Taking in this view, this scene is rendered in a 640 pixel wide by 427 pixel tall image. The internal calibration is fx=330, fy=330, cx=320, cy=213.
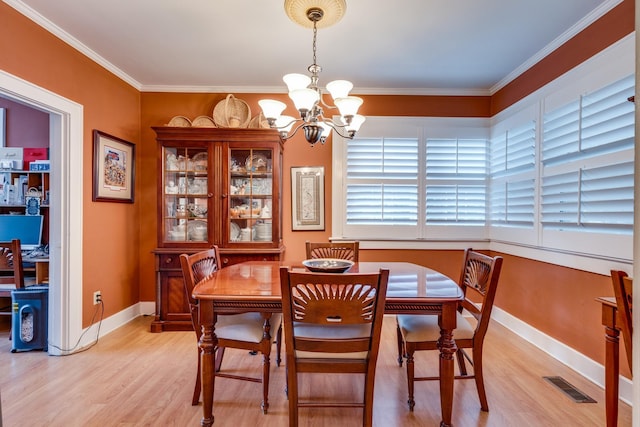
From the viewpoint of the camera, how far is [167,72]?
3211 millimetres

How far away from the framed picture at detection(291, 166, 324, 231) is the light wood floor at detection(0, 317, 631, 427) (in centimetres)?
147

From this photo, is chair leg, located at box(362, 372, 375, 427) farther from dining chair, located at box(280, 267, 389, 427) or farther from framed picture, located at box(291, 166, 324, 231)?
framed picture, located at box(291, 166, 324, 231)

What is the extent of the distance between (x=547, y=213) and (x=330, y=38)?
221 cm

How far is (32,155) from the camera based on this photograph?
11.1 ft

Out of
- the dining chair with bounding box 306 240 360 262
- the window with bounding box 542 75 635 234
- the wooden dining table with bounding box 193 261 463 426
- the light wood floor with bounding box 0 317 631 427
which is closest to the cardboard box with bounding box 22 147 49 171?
the light wood floor with bounding box 0 317 631 427

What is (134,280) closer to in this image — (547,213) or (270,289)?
(270,289)

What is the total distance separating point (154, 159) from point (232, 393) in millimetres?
2581

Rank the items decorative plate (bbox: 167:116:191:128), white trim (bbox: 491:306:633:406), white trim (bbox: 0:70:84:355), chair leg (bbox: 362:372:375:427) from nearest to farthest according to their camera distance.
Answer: chair leg (bbox: 362:372:375:427) → white trim (bbox: 491:306:633:406) → white trim (bbox: 0:70:84:355) → decorative plate (bbox: 167:116:191:128)

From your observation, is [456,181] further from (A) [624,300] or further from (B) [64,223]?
(B) [64,223]

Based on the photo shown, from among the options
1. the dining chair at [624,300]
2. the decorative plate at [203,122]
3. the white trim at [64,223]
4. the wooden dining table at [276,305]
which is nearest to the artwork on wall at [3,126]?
the white trim at [64,223]

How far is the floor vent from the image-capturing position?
6.64ft

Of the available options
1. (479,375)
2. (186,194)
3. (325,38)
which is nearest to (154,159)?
(186,194)

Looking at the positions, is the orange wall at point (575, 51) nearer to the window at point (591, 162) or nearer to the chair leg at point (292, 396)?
the window at point (591, 162)

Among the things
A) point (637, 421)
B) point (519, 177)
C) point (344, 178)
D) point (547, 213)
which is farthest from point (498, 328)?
point (637, 421)
